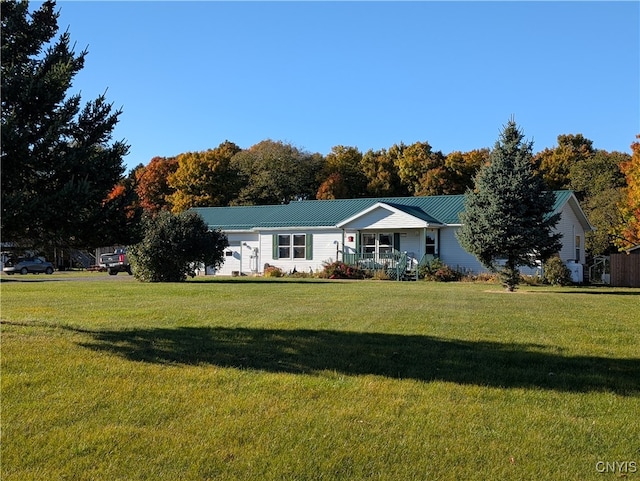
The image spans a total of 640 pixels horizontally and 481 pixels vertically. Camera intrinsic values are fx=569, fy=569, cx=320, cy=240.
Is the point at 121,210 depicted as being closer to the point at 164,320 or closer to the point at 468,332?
the point at 164,320

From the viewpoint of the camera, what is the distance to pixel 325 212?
1294 inches

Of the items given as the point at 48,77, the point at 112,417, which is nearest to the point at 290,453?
the point at 112,417

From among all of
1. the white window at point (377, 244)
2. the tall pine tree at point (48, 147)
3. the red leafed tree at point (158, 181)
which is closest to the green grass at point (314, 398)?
the tall pine tree at point (48, 147)

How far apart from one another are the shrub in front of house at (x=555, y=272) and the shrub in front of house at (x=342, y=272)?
846 cm

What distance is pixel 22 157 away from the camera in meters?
7.44

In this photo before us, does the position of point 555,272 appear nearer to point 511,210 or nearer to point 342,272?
point 511,210

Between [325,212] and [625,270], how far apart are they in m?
15.6

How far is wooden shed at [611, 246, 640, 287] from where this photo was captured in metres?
25.6

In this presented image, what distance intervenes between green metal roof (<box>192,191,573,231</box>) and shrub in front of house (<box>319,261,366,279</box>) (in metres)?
3.09

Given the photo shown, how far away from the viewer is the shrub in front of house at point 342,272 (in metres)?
27.8

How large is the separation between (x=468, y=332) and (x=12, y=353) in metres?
6.46

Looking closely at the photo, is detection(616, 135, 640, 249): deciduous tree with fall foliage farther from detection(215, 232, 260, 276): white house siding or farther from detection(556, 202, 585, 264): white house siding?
detection(215, 232, 260, 276): white house siding

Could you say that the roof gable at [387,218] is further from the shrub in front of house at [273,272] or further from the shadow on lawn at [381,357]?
the shadow on lawn at [381,357]

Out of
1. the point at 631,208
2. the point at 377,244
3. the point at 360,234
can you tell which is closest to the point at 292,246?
the point at 360,234
